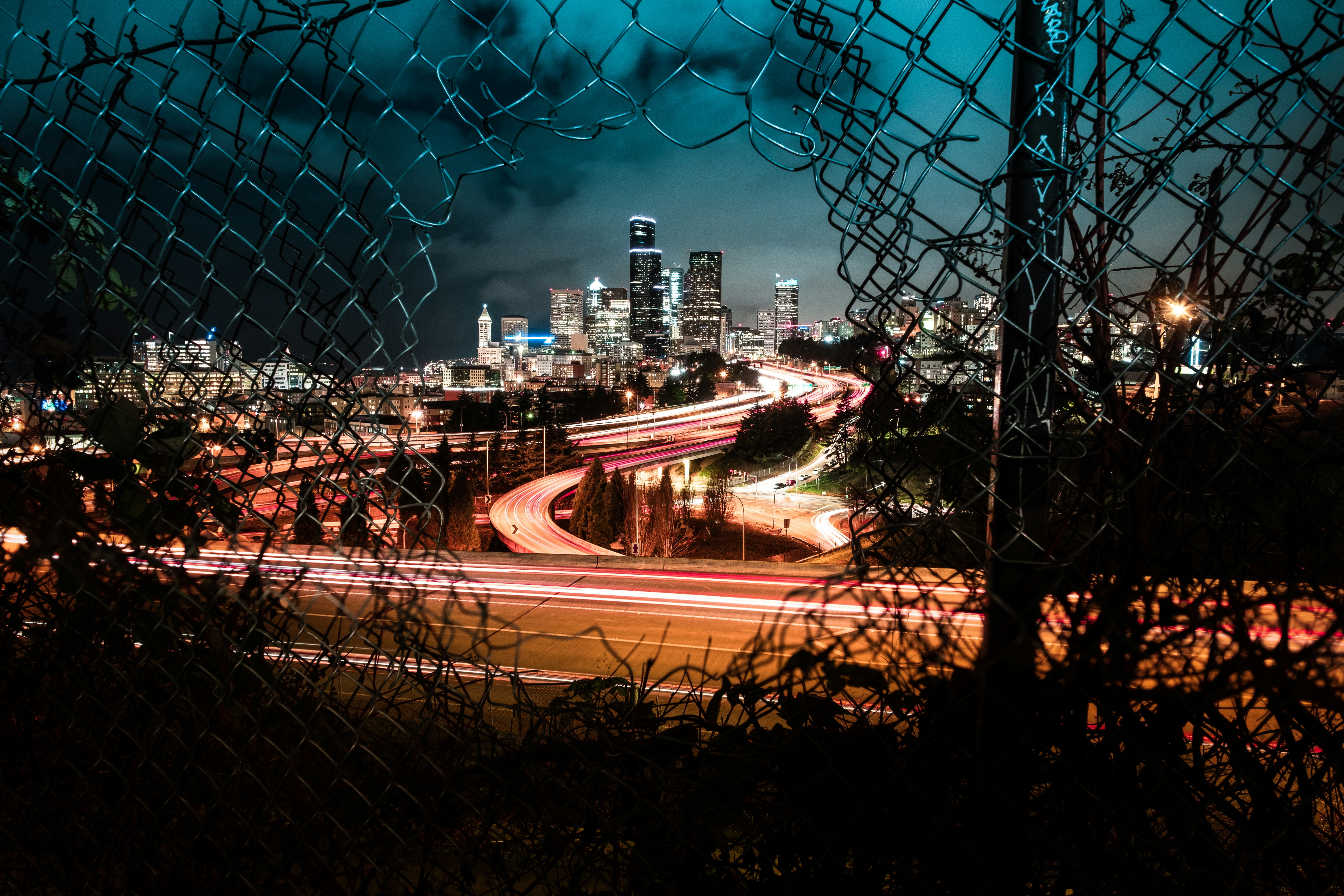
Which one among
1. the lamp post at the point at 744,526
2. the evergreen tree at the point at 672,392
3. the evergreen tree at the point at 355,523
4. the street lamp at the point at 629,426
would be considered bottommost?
the lamp post at the point at 744,526

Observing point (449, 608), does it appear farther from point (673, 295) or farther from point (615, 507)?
point (615, 507)

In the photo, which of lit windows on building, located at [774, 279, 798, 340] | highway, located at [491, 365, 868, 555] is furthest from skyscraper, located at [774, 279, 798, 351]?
highway, located at [491, 365, 868, 555]

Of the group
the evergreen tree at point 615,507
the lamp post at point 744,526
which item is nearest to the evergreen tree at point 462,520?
the evergreen tree at point 615,507

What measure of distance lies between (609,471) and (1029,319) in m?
28.6

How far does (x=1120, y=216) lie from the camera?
0.99 m

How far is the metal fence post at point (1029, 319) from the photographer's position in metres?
0.86

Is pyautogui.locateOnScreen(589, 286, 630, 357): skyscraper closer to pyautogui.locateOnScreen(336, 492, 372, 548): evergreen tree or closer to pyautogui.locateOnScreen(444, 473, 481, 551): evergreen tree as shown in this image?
pyautogui.locateOnScreen(336, 492, 372, 548): evergreen tree

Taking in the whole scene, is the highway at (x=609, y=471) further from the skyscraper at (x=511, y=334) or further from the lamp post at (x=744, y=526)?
the skyscraper at (x=511, y=334)

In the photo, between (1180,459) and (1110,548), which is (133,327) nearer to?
(1110,548)

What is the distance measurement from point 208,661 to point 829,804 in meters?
1.35

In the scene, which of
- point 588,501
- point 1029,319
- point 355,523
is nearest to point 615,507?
point 588,501

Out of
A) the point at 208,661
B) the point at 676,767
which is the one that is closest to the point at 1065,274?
the point at 676,767

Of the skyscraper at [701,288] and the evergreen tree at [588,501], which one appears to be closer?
the skyscraper at [701,288]

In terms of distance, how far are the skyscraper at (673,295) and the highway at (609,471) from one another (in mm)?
4129
